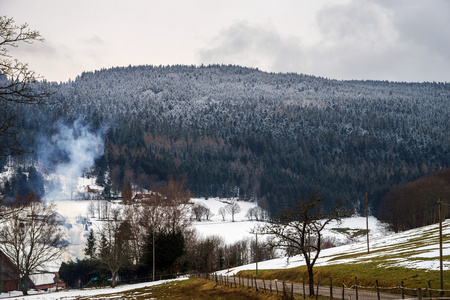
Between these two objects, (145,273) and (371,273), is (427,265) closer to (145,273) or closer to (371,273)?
(371,273)

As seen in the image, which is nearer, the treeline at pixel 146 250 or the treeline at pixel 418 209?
the treeline at pixel 146 250

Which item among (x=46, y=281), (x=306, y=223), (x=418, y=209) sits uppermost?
(x=306, y=223)

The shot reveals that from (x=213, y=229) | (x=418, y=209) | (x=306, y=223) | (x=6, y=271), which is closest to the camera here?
(x=306, y=223)

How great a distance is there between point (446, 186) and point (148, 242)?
318 ft

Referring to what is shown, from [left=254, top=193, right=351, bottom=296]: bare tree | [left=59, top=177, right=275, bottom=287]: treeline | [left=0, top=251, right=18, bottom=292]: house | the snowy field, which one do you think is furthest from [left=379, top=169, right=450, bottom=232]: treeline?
[left=254, top=193, right=351, bottom=296]: bare tree

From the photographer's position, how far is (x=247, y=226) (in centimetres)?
17338

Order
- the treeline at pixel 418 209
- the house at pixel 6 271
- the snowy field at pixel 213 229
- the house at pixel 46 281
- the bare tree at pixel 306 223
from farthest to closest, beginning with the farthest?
the snowy field at pixel 213 229
the treeline at pixel 418 209
the house at pixel 46 281
the house at pixel 6 271
the bare tree at pixel 306 223

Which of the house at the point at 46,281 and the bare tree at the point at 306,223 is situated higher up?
the bare tree at the point at 306,223

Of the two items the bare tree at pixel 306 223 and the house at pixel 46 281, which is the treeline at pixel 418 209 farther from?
the bare tree at pixel 306 223

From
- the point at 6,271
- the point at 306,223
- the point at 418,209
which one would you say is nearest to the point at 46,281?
Answer: the point at 6,271

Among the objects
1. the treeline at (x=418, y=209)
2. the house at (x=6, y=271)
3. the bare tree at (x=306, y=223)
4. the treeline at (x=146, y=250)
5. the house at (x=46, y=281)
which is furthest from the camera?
the treeline at (x=418, y=209)

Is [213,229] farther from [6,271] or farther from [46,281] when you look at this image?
[6,271]

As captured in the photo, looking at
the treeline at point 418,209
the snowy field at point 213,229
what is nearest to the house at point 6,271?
the snowy field at point 213,229

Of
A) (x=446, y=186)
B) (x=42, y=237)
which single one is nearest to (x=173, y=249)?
(x=42, y=237)
